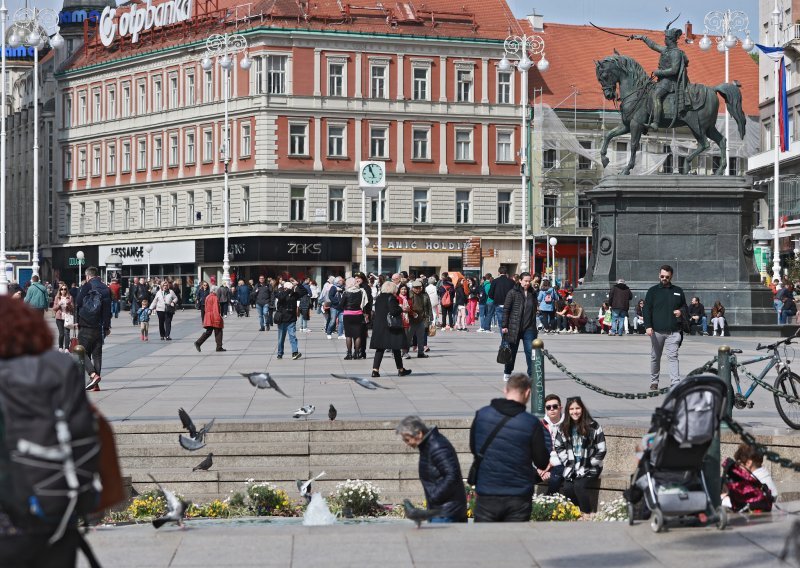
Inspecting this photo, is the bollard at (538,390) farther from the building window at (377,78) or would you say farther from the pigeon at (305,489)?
the building window at (377,78)

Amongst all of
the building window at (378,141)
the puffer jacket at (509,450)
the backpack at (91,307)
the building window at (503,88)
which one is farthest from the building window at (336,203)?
the puffer jacket at (509,450)

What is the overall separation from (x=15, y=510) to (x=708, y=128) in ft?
114

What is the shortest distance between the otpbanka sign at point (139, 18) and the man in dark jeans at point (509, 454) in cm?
7497

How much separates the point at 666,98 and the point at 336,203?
1721 inches

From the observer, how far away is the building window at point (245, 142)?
81.4m

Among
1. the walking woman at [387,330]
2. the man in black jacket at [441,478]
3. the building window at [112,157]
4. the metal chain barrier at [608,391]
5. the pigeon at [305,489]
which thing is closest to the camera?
the man in black jacket at [441,478]

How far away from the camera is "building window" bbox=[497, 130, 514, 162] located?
8500 centimetres

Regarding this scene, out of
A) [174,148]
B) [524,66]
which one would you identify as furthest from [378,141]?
[524,66]

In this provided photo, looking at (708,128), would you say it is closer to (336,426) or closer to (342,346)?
(342,346)

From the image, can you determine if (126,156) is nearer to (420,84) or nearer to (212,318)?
(420,84)

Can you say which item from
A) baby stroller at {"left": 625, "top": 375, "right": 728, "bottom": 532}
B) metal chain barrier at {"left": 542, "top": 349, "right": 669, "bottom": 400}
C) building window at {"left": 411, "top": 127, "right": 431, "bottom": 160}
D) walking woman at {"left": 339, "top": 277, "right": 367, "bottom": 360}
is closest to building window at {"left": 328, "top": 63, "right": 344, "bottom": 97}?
building window at {"left": 411, "top": 127, "right": 431, "bottom": 160}

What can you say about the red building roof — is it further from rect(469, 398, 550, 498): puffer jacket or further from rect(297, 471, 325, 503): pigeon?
rect(469, 398, 550, 498): puffer jacket

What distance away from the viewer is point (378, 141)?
272ft

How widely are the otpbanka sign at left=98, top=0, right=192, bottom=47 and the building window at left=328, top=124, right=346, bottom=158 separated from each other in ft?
33.4
